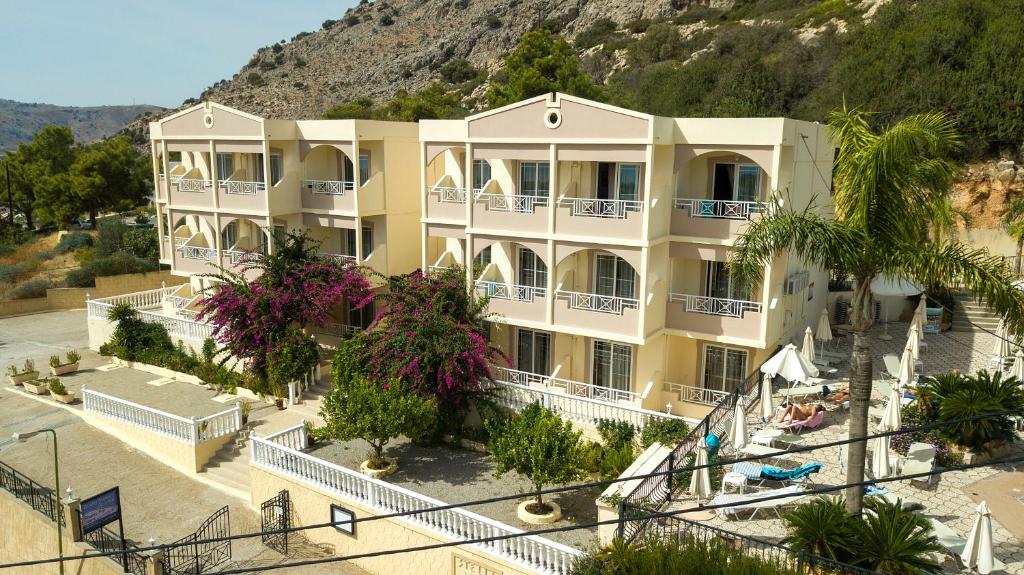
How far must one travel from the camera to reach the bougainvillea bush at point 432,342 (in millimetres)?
19078

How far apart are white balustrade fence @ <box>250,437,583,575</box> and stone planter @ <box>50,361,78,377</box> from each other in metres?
14.0

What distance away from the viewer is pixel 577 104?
781 inches

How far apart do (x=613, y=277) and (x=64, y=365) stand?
2111cm

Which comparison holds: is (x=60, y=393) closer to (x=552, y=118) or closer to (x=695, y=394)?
(x=552, y=118)

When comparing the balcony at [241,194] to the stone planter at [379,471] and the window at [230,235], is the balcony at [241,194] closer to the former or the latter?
the window at [230,235]

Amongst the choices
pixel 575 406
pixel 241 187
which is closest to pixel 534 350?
pixel 575 406

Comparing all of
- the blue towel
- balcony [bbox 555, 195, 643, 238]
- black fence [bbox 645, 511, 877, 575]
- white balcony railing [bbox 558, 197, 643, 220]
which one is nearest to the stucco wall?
black fence [bbox 645, 511, 877, 575]

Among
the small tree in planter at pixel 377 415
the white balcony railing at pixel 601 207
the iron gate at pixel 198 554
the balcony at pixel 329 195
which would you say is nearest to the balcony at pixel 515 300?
the white balcony railing at pixel 601 207

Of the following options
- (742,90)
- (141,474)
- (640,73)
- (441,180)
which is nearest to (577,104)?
(441,180)

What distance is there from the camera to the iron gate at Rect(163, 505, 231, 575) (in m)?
15.9

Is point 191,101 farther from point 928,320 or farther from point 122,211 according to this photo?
point 928,320

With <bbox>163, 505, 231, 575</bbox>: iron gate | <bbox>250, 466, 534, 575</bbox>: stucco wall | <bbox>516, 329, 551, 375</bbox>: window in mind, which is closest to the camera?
<bbox>250, 466, 534, 575</bbox>: stucco wall

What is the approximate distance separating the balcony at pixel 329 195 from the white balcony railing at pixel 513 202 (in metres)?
6.02

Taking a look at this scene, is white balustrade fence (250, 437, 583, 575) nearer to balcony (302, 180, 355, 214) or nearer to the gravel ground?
the gravel ground
